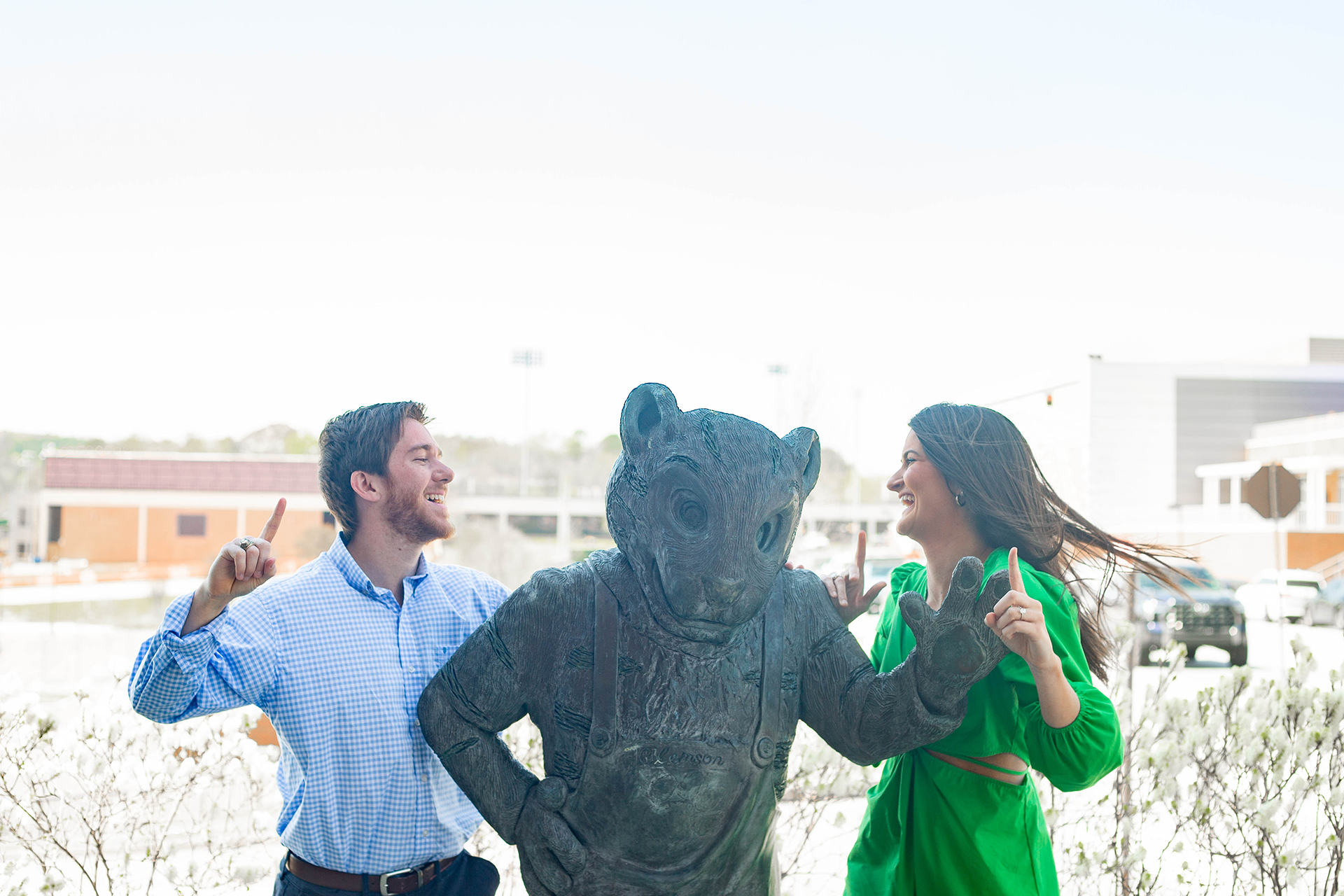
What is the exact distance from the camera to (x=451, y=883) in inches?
92.2

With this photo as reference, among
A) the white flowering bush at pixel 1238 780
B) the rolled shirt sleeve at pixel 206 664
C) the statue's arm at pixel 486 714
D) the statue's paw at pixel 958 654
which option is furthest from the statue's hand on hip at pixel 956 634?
the white flowering bush at pixel 1238 780

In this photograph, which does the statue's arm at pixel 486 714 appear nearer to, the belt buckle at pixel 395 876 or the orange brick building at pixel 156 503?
the belt buckle at pixel 395 876

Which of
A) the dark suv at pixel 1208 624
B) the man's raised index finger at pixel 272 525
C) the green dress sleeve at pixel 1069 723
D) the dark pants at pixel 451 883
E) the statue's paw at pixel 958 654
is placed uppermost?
the man's raised index finger at pixel 272 525

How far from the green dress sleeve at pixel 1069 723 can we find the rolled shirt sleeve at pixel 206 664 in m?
1.78

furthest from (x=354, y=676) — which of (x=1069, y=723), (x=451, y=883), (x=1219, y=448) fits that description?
(x=1219, y=448)

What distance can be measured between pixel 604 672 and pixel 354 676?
852 millimetres

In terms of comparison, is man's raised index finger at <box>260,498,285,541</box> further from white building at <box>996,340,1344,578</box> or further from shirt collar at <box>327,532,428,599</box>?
white building at <box>996,340,1344,578</box>

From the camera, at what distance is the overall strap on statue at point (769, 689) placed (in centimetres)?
181

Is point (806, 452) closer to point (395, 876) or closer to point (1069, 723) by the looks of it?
point (1069, 723)

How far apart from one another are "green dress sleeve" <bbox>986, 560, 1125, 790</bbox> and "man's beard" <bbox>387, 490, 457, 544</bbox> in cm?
146

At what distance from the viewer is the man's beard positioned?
2502 millimetres

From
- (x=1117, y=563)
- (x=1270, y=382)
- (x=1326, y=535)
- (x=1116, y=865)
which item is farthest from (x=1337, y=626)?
(x=1117, y=563)

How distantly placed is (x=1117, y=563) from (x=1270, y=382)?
34.8 meters

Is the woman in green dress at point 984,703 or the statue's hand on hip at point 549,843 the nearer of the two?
the statue's hand on hip at point 549,843
